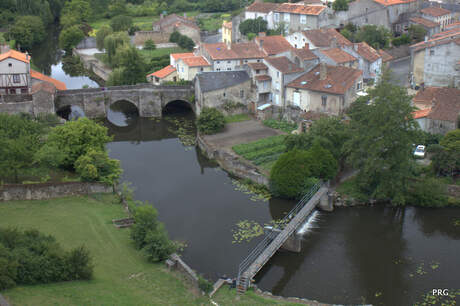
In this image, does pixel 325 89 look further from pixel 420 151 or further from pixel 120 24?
pixel 120 24

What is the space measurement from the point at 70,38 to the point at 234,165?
5627 cm

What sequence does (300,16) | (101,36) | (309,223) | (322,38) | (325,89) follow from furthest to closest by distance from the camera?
1. (101,36)
2. (300,16)
3. (322,38)
4. (325,89)
5. (309,223)

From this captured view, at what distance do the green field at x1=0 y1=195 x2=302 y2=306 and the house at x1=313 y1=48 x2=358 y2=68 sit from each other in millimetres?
32020

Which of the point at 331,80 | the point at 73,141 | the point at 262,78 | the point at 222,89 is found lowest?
the point at 73,141

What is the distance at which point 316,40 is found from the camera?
2655 inches

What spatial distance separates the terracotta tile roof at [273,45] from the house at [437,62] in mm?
15543

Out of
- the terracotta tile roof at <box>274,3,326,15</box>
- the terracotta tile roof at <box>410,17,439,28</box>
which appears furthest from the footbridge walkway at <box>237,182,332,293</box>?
the terracotta tile roof at <box>410,17,439,28</box>

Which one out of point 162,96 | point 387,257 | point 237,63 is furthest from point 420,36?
point 387,257

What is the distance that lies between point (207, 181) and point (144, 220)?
48.1ft

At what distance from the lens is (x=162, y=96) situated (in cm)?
6400

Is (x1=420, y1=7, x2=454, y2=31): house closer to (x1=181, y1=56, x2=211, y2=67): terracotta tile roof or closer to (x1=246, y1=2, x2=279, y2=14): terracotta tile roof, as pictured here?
(x1=246, y1=2, x2=279, y2=14): terracotta tile roof

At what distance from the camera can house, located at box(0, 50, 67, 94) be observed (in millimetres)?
59156

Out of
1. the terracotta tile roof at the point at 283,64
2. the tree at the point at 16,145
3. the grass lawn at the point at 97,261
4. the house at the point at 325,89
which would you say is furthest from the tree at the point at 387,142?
the tree at the point at 16,145

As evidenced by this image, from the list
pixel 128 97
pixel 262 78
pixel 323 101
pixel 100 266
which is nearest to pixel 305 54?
pixel 262 78
